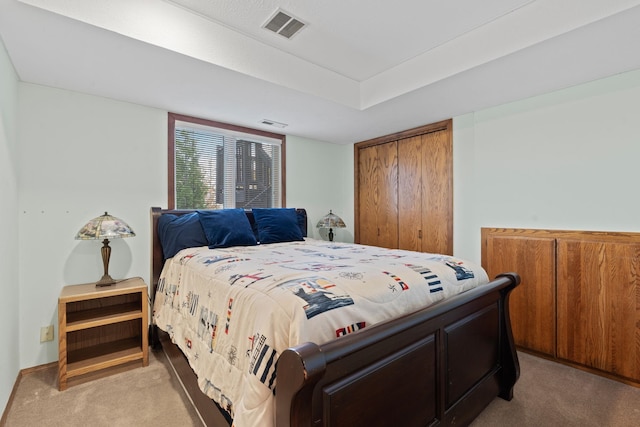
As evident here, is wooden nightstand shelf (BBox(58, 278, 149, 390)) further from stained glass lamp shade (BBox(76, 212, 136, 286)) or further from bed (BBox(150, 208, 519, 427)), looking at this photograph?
bed (BBox(150, 208, 519, 427))

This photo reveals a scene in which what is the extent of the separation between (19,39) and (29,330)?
2.02m

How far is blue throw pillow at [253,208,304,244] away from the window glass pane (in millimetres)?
453

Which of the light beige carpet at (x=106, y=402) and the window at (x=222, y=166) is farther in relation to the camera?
the window at (x=222, y=166)

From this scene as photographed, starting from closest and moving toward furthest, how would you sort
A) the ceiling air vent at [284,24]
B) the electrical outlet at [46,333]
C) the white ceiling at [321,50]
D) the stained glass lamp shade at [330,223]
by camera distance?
1. the white ceiling at [321,50]
2. the ceiling air vent at [284,24]
3. the electrical outlet at [46,333]
4. the stained glass lamp shade at [330,223]

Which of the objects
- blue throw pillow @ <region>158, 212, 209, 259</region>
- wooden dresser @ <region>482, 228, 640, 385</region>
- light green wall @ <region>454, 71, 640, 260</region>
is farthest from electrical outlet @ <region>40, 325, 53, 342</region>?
wooden dresser @ <region>482, 228, 640, 385</region>

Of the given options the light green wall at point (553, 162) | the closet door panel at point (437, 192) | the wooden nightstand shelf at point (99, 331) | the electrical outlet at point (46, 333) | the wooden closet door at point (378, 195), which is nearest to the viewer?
the wooden nightstand shelf at point (99, 331)

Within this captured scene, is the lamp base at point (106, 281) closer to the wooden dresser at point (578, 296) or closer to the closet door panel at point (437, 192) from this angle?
the closet door panel at point (437, 192)

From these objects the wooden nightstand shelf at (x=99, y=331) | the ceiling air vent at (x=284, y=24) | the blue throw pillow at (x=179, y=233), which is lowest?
the wooden nightstand shelf at (x=99, y=331)

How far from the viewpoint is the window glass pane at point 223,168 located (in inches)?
124

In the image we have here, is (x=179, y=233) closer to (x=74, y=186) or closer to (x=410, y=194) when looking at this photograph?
(x=74, y=186)

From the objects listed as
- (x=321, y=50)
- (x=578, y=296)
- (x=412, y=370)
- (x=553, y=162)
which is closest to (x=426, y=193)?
(x=553, y=162)

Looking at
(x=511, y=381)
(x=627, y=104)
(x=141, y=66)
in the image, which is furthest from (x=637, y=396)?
(x=141, y=66)

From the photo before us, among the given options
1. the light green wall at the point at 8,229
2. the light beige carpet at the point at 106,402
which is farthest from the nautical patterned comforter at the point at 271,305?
the light green wall at the point at 8,229

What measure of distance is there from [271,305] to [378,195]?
3135mm
